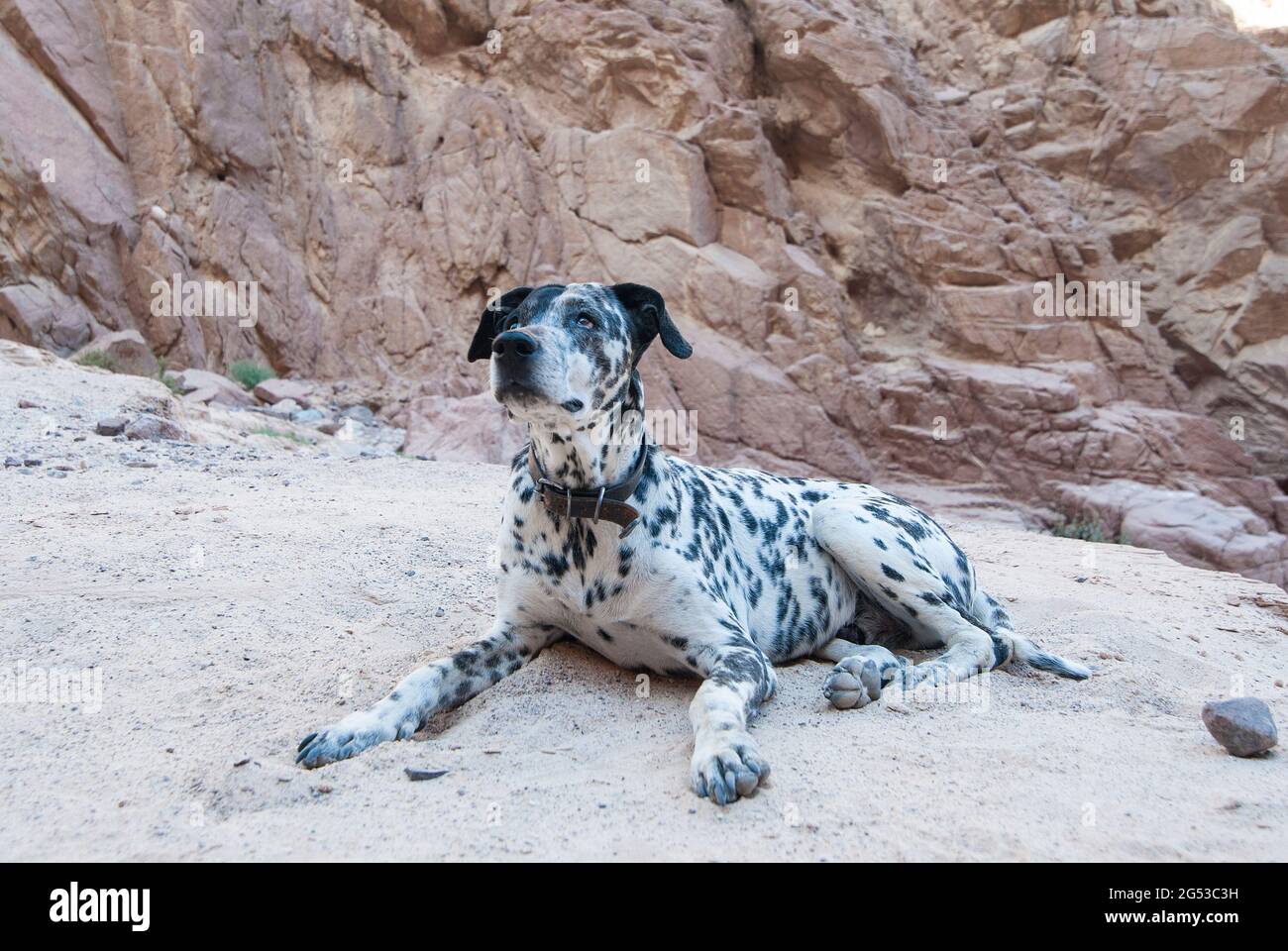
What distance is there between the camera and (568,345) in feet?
10.4

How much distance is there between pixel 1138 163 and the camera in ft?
55.9

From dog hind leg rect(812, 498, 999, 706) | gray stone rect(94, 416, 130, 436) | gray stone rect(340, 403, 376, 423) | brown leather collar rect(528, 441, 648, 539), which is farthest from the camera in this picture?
gray stone rect(340, 403, 376, 423)

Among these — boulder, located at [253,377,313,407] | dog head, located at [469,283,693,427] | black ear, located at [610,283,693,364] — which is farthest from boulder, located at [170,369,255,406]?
black ear, located at [610,283,693,364]

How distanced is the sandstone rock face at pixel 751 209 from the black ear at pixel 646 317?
9996 mm

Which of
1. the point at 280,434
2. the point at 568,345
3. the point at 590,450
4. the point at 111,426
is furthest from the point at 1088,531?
the point at 111,426

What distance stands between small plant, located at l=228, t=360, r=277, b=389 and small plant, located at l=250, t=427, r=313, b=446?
11.3 feet

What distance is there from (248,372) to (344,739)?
1159cm

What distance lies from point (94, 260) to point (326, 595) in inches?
443

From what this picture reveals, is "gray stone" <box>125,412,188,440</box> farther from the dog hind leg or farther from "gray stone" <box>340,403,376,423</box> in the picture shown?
the dog hind leg

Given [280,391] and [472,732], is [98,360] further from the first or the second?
[472,732]

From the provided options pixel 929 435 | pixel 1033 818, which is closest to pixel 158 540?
pixel 1033 818

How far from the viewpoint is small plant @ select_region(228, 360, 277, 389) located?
42.3 feet

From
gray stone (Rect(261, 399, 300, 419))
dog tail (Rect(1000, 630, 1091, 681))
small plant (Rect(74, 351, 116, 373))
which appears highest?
small plant (Rect(74, 351, 116, 373))

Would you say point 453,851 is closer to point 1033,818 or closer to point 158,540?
point 1033,818
